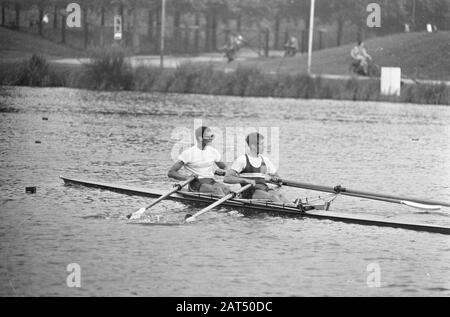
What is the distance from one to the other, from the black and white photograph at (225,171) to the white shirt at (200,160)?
0.04m

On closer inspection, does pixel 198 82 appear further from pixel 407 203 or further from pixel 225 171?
pixel 407 203

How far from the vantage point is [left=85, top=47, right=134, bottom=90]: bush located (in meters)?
52.7

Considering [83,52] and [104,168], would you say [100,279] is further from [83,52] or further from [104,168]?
[83,52]

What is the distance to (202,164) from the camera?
75.3 feet

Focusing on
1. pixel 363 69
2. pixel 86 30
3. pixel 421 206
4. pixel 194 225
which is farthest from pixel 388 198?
pixel 86 30

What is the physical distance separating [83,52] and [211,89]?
2046 centimetres

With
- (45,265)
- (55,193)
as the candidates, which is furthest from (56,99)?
(45,265)

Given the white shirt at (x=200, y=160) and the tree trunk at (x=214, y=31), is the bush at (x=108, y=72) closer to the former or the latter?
the tree trunk at (x=214, y=31)

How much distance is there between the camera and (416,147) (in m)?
37.9

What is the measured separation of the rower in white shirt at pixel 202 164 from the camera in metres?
22.9

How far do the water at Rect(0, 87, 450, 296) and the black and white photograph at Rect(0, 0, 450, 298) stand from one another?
6 cm

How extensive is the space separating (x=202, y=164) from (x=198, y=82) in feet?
103

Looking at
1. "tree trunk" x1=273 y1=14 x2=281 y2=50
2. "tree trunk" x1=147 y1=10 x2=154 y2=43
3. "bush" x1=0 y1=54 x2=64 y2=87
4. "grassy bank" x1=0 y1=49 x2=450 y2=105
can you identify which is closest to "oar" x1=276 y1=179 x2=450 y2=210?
"grassy bank" x1=0 y1=49 x2=450 y2=105

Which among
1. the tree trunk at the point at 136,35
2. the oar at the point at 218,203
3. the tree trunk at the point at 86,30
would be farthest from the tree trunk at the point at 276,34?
the oar at the point at 218,203
